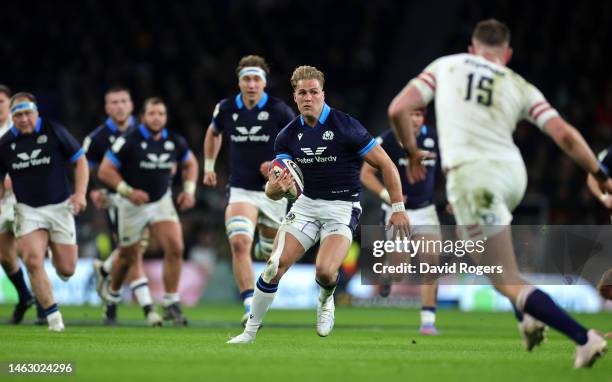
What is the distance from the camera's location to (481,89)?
28.2 ft

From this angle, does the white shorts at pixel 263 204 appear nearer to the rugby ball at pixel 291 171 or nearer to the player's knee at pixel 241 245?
the player's knee at pixel 241 245

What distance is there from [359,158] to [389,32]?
21.9 m

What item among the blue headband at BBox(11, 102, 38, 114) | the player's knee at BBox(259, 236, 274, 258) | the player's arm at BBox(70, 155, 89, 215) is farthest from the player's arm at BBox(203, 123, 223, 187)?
the blue headband at BBox(11, 102, 38, 114)

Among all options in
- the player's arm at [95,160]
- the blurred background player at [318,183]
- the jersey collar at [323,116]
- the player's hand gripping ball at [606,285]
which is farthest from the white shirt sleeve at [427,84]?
the player's arm at [95,160]

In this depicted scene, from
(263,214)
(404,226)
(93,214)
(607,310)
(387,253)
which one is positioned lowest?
(607,310)

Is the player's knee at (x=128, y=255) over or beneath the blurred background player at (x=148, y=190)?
beneath

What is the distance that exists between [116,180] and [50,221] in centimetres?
200

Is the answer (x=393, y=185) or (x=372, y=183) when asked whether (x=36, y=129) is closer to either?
(x=372, y=183)

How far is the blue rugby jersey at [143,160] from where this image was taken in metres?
15.6

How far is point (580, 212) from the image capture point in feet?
80.6

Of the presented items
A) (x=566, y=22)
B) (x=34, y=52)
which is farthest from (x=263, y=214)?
(x=566, y=22)

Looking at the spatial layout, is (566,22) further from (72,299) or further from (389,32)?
(72,299)

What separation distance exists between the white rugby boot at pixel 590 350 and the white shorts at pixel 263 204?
5.99 meters

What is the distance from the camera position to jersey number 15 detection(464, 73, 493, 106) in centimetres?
858
